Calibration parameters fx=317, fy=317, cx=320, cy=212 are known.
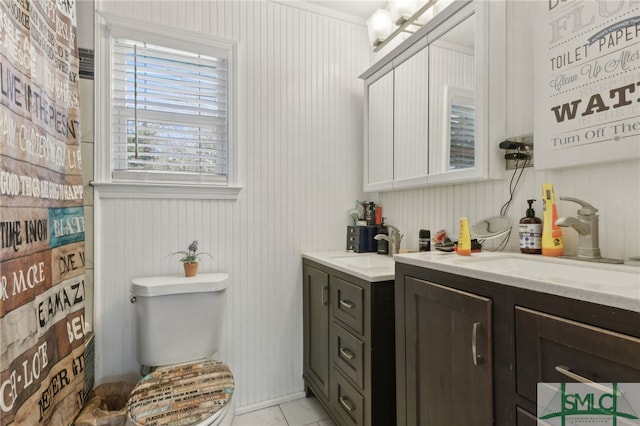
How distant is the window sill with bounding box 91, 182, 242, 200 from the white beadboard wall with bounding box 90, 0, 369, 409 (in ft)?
0.12

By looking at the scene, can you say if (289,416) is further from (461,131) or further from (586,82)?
(586,82)

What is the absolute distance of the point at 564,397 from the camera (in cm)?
67

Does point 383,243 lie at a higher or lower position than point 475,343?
higher

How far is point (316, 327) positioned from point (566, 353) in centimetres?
132

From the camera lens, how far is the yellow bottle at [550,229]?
44.0 inches

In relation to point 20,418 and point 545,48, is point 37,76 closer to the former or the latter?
point 20,418

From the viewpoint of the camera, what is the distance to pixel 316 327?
5.97 ft

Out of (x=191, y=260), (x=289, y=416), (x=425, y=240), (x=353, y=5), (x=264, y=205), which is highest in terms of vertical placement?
(x=353, y=5)

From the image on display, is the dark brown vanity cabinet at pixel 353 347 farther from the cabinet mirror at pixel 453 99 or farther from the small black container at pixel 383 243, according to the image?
the cabinet mirror at pixel 453 99

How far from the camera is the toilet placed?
1195 mm

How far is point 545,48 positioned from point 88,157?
6.71ft

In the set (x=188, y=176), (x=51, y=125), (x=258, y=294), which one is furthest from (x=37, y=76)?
(x=258, y=294)

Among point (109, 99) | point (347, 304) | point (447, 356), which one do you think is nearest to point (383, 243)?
point (347, 304)

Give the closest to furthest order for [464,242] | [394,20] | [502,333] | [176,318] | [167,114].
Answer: [502,333], [464,242], [176,318], [167,114], [394,20]
